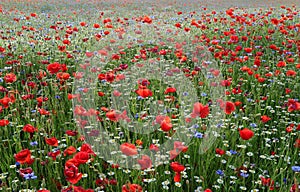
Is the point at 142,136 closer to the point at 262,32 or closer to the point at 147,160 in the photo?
the point at 147,160

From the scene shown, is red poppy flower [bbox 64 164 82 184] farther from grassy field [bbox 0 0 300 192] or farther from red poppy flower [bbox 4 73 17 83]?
red poppy flower [bbox 4 73 17 83]

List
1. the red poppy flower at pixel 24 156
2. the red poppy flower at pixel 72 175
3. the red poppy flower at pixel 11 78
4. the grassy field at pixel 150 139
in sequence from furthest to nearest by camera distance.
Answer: the red poppy flower at pixel 11 78
the grassy field at pixel 150 139
the red poppy flower at pixel 24 156
the red poppy flower at pixel 72 175

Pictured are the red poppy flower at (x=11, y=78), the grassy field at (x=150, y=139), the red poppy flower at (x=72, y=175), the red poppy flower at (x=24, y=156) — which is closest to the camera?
the red poppy flower at (x=72, y=175)

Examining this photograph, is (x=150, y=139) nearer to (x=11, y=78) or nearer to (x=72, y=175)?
(x=11, y=78)

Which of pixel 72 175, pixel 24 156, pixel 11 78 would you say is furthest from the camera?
pixel 11 78

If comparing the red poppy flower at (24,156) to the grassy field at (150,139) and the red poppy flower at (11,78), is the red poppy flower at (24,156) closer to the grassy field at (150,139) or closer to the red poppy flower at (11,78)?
the grassy field at (150,139)

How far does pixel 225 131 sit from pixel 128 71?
2.08 meters

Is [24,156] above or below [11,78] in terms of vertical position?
below

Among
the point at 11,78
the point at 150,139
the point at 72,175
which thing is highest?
the point at 11,78

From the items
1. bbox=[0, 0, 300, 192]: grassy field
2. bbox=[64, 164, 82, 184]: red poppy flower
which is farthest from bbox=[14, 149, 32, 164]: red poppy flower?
bbox=[64, 164, 82, 184]: red poppy flower

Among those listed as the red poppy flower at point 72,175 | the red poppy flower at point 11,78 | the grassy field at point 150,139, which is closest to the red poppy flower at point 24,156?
the grassy field at point 150,139

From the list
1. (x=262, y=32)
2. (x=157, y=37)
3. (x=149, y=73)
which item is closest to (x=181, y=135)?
(x=149, y=73)

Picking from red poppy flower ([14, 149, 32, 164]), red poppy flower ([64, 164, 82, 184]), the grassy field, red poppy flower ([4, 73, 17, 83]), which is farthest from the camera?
red poppy flower ([4, 73, 17, 83])

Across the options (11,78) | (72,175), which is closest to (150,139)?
(11,78)
